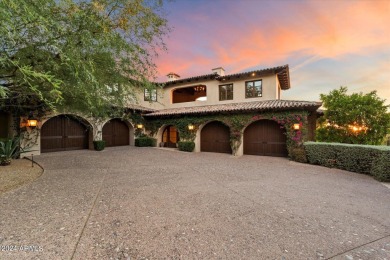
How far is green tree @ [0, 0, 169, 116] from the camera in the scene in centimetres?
392

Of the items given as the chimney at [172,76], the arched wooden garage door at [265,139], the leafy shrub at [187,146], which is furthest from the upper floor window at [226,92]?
the chimney at [172,76]

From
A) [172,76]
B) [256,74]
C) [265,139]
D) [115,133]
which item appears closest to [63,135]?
[115,133]

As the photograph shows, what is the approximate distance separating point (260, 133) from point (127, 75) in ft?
32.9

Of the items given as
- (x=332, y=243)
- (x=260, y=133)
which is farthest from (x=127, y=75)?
(x=260, y=133)

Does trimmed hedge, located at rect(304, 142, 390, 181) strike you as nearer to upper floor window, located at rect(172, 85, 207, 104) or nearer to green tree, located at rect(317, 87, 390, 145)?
green tree, located at rect(317, 87, 390, 145)

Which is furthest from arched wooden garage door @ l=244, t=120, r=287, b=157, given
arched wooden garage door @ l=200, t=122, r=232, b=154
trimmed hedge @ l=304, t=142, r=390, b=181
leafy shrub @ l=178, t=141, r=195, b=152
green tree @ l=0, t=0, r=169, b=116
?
green tree @ l=0, t=0, r=169, b=116

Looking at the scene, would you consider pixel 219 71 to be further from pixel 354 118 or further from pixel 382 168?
pixel 382 168

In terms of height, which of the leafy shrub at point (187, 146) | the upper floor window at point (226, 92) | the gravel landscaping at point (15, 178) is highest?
the upper floor window at point (226, 92)

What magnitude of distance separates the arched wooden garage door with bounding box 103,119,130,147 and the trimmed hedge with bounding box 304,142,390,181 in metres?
14.9

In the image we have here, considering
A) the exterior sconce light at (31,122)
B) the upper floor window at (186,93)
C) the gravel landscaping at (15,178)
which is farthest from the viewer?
the upper floor window at (186,93)

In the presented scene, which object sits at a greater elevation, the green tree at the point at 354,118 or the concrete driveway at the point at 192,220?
the green tree at the point at 354,118

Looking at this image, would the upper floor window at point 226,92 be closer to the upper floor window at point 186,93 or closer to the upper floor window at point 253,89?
the upper floor window at point 253,89

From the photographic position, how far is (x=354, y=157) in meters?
8.06

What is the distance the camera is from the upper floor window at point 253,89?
47.1 feet
